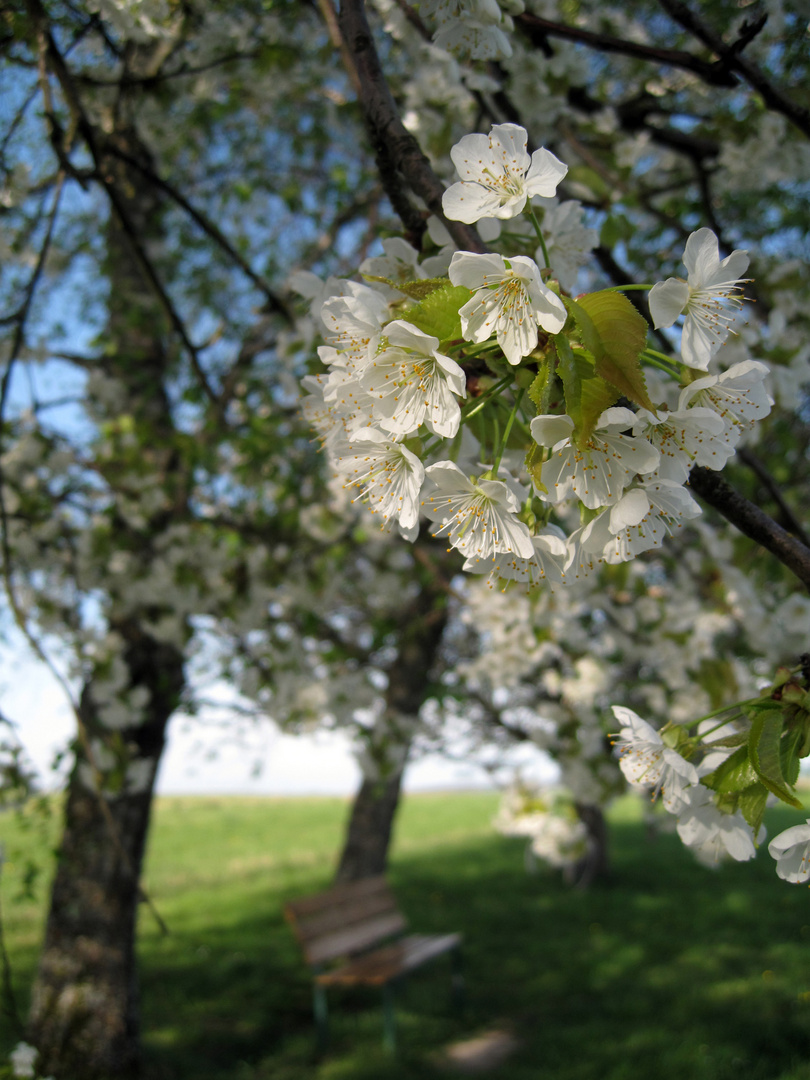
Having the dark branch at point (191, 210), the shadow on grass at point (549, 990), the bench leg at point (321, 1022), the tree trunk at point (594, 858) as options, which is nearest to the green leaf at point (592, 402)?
the dark branch at point (191, 210)

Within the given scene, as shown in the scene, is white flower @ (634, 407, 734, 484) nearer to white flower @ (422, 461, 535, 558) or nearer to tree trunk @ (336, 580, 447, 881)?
white flower @ (422, 461, 535, 558)

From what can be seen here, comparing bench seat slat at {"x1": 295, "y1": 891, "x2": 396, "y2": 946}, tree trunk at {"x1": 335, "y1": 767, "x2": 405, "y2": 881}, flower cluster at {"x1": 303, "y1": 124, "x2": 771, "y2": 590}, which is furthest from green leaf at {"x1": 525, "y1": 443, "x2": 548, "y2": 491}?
tree trunk at {"x1": 335, "y1": 767, "x2": 405, "y2": 881}

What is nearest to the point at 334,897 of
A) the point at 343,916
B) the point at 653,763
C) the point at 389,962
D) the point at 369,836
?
the point at 343,916

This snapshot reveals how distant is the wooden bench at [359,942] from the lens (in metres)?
4.34

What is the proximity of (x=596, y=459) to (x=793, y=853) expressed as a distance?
594 mm

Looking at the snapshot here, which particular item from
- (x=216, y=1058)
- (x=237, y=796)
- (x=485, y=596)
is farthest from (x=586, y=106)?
(x=237, y=796)

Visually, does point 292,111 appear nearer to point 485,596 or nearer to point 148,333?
point 148,333

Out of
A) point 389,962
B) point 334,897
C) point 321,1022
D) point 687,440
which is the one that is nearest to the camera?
point 687,440

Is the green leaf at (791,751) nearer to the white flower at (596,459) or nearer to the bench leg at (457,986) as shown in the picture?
the white flower at (596,459)

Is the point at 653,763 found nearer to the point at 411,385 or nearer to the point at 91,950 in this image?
the point at 411,385

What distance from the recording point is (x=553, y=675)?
418 centimetres

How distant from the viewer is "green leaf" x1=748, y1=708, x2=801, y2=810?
2.87 ft

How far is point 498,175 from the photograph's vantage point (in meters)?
0.94

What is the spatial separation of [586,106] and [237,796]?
19.6m
